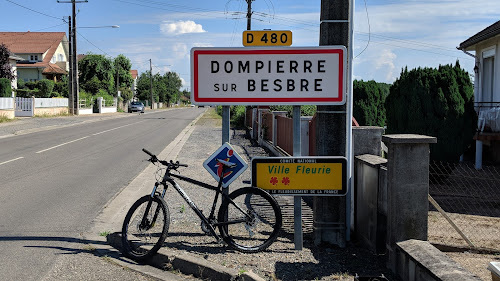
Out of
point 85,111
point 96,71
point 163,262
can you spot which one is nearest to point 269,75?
point 163,262

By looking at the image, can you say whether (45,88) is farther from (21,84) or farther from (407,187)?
(407,187)

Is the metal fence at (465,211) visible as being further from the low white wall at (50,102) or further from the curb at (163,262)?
the low white wall at (50,102)

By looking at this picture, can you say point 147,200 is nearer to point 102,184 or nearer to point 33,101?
point 102,184

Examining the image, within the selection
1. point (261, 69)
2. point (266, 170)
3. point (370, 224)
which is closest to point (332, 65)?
point (261, 69)

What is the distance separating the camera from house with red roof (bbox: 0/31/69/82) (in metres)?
67.2

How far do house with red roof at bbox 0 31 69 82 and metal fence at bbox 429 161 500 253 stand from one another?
202 feet

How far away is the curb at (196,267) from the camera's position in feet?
16.3

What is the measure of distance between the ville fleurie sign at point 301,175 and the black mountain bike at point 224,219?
18cm

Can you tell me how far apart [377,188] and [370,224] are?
47cm

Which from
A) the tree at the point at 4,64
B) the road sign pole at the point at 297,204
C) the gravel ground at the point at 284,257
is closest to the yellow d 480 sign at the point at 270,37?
the road sign pole at the point at 297,204

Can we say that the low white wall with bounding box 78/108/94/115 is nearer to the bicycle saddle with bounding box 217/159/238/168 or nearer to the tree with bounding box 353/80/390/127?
the tree with bounding box 353/80/390/127

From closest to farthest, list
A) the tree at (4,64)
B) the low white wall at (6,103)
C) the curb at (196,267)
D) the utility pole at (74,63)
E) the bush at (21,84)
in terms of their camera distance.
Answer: the curb at (196,267)
the low white wall at (6,103)
the utility pole at (74,63)
the tree at (4,64)
the bush at (21,84)

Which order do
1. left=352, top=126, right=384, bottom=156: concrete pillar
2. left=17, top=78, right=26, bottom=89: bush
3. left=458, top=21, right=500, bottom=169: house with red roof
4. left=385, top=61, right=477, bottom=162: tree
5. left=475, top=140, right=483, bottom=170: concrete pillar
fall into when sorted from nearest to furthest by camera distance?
1. left=352, top=126, right=384, bottom=156: concrete pillar
2. left=385, top=61, right=477, bottom=162: tree
3. left=458, top=21, right=500, bottom=169: house with red roof
4. left=475, top=140, right=483, bottom=170: concrete pillar
5. left=17, top=78, right=26, bottom=89: bush

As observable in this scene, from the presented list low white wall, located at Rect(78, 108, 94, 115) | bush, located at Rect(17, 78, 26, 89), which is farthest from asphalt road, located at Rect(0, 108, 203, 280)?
bush, located at Rect(17, 78, 26, 89)
